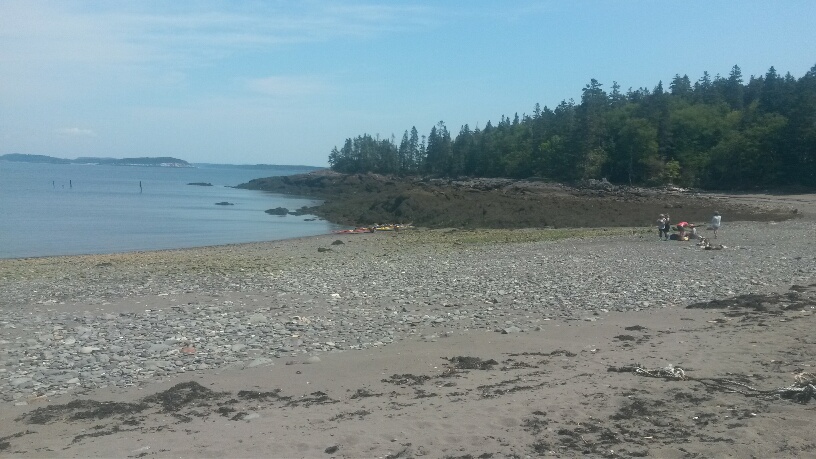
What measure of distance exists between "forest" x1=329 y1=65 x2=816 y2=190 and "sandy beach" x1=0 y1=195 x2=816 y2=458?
46936mm

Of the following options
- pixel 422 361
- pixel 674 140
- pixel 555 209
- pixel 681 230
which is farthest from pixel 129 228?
pixel 674 140

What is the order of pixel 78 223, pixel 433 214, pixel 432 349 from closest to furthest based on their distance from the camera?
pixel 432 349 → pixel 433 214 → pixel 78 223

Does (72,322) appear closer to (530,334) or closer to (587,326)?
(530,334)

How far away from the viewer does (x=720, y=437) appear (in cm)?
667

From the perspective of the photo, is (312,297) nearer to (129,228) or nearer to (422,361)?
(422,361)

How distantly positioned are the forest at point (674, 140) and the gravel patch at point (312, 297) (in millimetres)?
39833

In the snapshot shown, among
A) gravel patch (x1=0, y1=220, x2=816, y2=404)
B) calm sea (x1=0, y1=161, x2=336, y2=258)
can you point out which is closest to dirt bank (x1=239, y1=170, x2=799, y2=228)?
calm sea (x1=0, y1=161, x2=336, y2=258)

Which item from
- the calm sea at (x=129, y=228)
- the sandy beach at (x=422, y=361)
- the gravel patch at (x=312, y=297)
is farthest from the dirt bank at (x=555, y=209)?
the sandy beach at (x=422, y=361)

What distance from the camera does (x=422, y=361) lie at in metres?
10.9

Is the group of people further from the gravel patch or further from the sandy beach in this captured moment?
the sandy beach

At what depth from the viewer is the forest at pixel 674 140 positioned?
62875mm

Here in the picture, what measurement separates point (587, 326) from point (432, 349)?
3291 mm

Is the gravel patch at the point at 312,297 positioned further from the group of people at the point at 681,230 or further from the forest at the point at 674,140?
the forest at the point at 674,140

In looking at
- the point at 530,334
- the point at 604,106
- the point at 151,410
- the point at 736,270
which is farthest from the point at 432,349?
the point at 604,106
